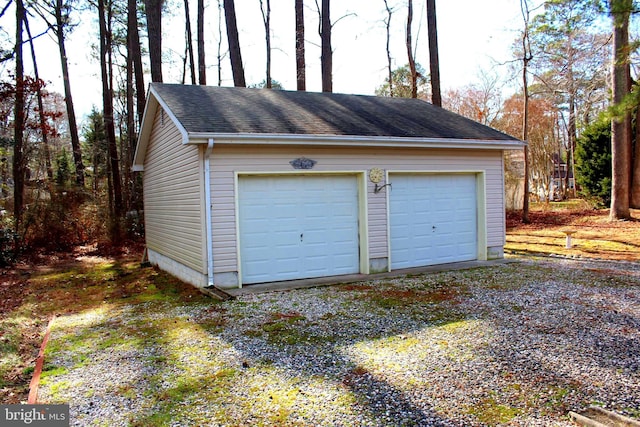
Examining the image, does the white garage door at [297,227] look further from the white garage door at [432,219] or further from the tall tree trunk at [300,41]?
the tall tree trunk at [300,41]

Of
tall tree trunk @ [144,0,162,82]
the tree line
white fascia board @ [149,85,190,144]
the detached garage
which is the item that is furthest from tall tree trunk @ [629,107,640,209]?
tall tree trunk @ [144,0,162,82]

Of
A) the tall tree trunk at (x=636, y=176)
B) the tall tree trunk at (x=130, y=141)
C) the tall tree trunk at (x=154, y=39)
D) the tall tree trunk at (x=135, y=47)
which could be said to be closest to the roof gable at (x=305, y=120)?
the tall tree trunk at (x=154, y=39)

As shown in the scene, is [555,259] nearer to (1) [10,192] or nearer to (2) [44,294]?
(2) [44,294]

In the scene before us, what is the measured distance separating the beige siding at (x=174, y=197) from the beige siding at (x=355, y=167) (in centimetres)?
30

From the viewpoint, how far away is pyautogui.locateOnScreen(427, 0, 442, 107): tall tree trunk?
51.5 ft

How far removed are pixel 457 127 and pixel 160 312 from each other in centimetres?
716

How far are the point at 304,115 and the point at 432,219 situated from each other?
3.36 meters

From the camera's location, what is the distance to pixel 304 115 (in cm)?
878

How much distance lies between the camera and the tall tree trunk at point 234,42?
1451cm

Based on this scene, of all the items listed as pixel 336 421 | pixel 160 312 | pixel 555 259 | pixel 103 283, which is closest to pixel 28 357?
pixel 160 312

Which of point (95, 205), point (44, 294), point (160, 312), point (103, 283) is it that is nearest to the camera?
point (160, 312)

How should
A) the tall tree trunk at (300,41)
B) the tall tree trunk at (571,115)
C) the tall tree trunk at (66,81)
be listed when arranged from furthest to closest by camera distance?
the tall tree trunk at (571,115) < the tall tree trunk at (66,81) < the tall tree trunk at (300,41)

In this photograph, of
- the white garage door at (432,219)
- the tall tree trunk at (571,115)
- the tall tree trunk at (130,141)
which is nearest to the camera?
the white garage door at (432,219)

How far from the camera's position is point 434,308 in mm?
5922
